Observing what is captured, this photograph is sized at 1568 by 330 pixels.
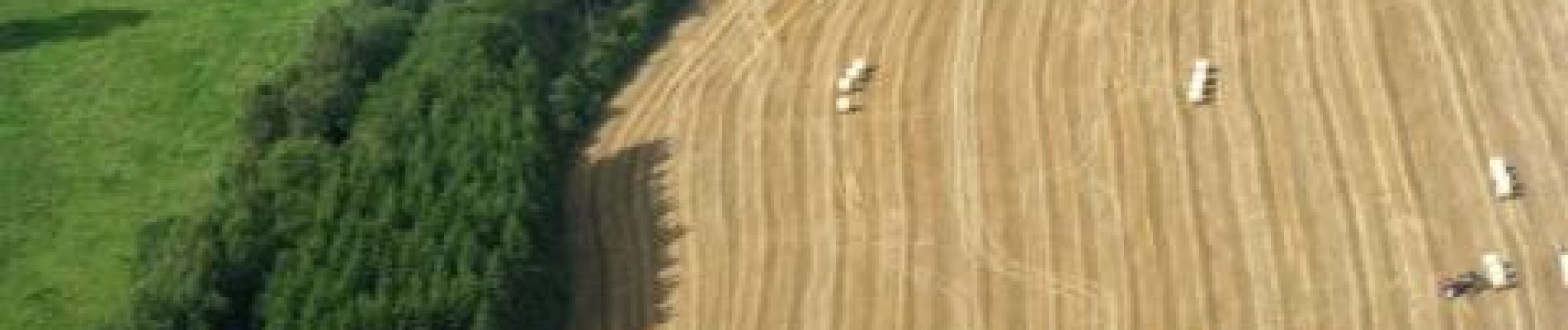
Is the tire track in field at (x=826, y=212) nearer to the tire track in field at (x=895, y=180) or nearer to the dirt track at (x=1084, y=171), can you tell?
the dirt track at (x=1084, y=171)

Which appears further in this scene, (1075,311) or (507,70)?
(507,70)

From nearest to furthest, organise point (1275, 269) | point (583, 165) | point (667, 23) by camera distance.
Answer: point (1275, 269), point (583, 165), point (667, 23)

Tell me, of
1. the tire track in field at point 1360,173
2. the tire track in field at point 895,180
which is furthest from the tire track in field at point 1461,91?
the tire track in field at point 895,180

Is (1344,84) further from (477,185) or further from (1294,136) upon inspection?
(477,185)

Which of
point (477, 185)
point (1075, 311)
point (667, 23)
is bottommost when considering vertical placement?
point (1075, 311)

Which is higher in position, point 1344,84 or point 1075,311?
point 1344,84

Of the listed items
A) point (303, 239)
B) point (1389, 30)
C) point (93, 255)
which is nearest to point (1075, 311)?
point (1389, 30)

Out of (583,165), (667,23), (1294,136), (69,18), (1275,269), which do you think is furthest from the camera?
(69,18)
